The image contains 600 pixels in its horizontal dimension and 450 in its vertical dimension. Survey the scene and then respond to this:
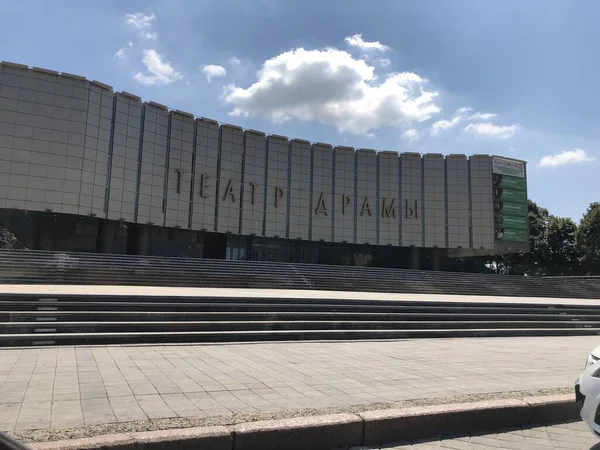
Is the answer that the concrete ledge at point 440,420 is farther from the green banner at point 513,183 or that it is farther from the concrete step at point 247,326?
the green banner at point 513,183

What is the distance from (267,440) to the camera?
400cm

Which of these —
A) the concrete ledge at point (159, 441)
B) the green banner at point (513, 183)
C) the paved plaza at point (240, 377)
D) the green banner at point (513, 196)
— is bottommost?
the paved plaza at point (240, 377)

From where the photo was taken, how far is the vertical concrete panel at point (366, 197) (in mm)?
51875

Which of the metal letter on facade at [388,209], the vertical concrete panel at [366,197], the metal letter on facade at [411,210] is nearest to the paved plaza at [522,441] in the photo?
the vertical concrete panel at [366,197]

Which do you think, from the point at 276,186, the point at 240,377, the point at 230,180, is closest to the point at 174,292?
the point at 240,377

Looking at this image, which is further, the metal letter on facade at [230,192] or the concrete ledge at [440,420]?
the metal letter on facade at [230,192]

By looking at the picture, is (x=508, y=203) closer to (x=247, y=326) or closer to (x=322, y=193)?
(x=322, y=193)

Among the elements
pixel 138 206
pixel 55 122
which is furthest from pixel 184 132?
pixel 55 122

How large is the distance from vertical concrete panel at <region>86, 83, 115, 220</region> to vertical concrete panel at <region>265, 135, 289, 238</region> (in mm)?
16180

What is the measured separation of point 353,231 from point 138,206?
23481 mm

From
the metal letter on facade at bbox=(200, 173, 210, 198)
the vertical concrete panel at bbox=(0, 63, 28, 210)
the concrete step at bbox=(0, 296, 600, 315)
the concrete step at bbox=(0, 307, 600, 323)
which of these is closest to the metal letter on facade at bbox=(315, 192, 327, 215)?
the metal letter on facade at bbox=(200, 173, 210, 198)

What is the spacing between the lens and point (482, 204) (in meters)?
53.3

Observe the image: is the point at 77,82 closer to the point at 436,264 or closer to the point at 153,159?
the point at 153,159

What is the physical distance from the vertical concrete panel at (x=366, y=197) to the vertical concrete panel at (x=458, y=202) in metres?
9.10
